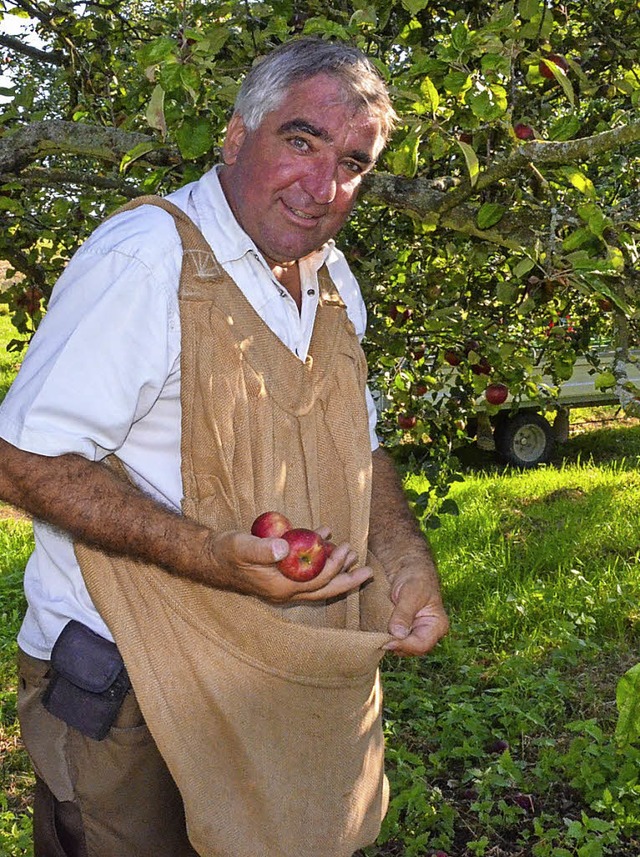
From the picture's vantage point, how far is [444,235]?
346 cm

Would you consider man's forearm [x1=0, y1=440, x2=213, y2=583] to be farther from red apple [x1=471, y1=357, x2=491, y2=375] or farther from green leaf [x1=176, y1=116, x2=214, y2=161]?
red apple [x1=471, y1=357, x2=491, y2=375]

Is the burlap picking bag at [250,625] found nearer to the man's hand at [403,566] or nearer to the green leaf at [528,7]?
the man's hand at [403,566]

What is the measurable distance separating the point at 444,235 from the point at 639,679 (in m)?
2.32

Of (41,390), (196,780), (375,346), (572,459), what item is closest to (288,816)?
(196,780)

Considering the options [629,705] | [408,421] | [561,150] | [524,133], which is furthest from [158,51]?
[408,421]

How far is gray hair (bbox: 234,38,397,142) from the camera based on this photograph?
1.83 metres

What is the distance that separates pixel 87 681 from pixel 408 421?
88.4 inches

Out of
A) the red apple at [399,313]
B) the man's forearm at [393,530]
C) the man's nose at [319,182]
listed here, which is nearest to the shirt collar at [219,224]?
the man's nose at [319,182]


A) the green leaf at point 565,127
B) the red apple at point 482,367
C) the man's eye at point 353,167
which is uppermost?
the green leaf at point 565,127

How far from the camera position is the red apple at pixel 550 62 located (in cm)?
236

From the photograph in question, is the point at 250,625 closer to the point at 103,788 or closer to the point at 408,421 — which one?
the point at 103,788

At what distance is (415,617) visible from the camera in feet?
6.48

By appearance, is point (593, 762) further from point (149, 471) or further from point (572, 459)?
point (572, 459)

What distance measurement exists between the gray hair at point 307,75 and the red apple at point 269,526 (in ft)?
2.35
